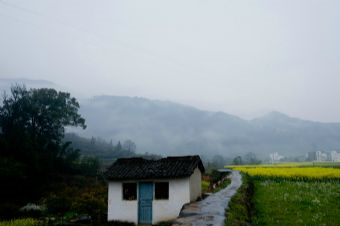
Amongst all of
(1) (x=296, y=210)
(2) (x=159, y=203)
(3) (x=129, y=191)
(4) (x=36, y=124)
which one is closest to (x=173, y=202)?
(2) (x=159, y=203)

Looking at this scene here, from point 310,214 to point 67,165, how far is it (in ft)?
150

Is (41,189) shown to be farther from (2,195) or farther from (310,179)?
(310,179)

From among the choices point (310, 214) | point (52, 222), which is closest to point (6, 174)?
point (52, 222)

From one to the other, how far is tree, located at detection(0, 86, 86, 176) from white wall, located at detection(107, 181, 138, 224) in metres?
22.0

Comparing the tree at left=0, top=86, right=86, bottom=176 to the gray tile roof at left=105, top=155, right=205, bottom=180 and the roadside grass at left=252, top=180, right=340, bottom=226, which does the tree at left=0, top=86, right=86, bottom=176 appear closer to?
the gray tile roof at left=105, top=155, right=205, bottom=180

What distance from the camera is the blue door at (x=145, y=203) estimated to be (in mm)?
25172

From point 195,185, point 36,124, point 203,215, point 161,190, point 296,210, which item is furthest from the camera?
point 36,124

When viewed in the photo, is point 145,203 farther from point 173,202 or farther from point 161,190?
point 173,202

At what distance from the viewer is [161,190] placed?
25.3 m

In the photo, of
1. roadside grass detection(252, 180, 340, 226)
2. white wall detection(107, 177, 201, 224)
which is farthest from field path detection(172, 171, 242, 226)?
white wall detection(107, 177, 201, 224)

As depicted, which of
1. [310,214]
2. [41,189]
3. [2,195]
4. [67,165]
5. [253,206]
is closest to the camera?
[310,214]

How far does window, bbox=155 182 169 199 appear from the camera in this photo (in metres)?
25.1

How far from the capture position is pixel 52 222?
24.5m

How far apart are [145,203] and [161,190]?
1.38 m
